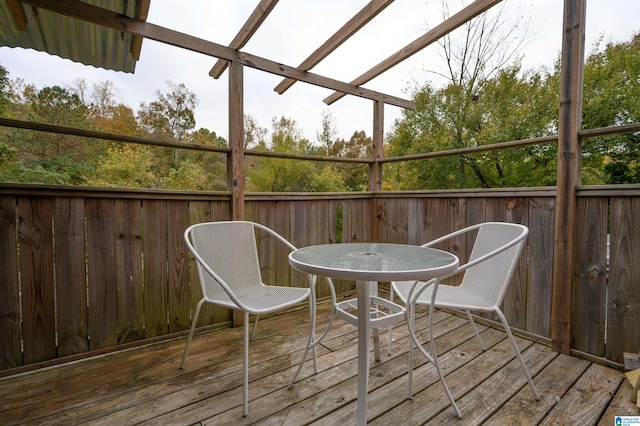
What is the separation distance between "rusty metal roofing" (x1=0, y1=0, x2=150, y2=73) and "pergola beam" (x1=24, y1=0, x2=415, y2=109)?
10 centimetres

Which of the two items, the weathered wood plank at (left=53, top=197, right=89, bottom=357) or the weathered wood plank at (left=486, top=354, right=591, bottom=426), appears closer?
the weathered wood plank at (left=486, top=354, right=591, bottom=426)

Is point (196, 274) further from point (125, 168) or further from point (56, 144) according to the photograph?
point (125, 168)

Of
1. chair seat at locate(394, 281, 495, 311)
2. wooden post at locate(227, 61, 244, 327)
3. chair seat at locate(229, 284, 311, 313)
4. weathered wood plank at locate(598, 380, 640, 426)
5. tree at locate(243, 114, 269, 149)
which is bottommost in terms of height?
weathered wood plank at locate(598, 380, 640, 426)

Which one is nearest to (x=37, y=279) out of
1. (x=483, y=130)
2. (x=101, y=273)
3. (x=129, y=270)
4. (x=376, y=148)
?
(x=101, y=273)

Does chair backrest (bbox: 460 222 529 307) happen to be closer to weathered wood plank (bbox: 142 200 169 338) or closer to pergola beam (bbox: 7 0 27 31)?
weathered wood plank (bbox: 142 200 169 338)

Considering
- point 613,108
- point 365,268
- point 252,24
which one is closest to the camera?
point 365,268

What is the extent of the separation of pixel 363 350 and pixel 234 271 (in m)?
1.01

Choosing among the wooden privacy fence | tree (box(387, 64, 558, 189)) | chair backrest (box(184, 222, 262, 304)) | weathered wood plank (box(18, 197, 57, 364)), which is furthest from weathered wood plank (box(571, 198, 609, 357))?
weathered wood plank (box(18, 197, 57, 364))

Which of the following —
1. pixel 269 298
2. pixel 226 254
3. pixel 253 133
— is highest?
pixel 253 133

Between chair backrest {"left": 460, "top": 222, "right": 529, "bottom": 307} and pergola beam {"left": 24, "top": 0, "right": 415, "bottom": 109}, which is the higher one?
pergola beam {"left": 24, "top": 0, "right": 415, "bottom": 109}

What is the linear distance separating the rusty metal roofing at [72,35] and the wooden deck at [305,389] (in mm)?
2138

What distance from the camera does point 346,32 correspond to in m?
2.20

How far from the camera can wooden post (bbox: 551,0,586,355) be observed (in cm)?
174

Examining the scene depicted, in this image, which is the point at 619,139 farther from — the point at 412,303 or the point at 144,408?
the point at 144,408
